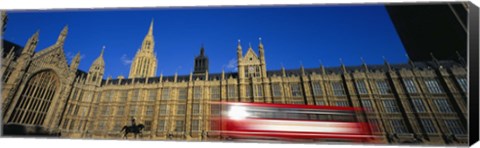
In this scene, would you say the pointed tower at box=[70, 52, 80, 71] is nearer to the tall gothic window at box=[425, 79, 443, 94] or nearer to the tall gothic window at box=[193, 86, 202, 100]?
the tall gothic window at box=[193, 86, 202, 100]

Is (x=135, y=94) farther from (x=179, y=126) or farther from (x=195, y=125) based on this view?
(x=195, y=125)

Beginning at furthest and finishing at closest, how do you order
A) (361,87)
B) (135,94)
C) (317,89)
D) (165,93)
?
(135,94) → (165,93) → (317,89) → (361,87)

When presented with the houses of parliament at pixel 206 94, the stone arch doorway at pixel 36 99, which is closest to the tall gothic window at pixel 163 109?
the houses of parliament at pixel 206 94

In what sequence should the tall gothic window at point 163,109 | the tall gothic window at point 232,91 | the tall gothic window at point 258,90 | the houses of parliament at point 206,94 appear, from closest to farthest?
the houses of parliament at point 206,94 → the tall gothic window at point 258,90 → the tall gothic window at point 232,91 → the tall gothic window at point 163,109

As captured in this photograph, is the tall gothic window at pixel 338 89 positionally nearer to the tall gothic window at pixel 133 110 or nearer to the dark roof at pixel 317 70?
the dark roof at pixel 317 70

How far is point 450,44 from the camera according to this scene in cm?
2661

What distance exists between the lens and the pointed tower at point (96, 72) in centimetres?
3950

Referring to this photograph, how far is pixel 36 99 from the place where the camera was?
32531 mm

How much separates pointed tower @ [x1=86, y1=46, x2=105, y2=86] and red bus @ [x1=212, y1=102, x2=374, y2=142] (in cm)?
3007

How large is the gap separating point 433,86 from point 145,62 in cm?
5398

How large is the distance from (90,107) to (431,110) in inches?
1705

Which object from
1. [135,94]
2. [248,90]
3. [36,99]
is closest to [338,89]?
[248,90]

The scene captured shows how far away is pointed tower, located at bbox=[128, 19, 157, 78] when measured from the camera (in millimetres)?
58812

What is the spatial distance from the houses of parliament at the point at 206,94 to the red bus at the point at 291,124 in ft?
29.3
